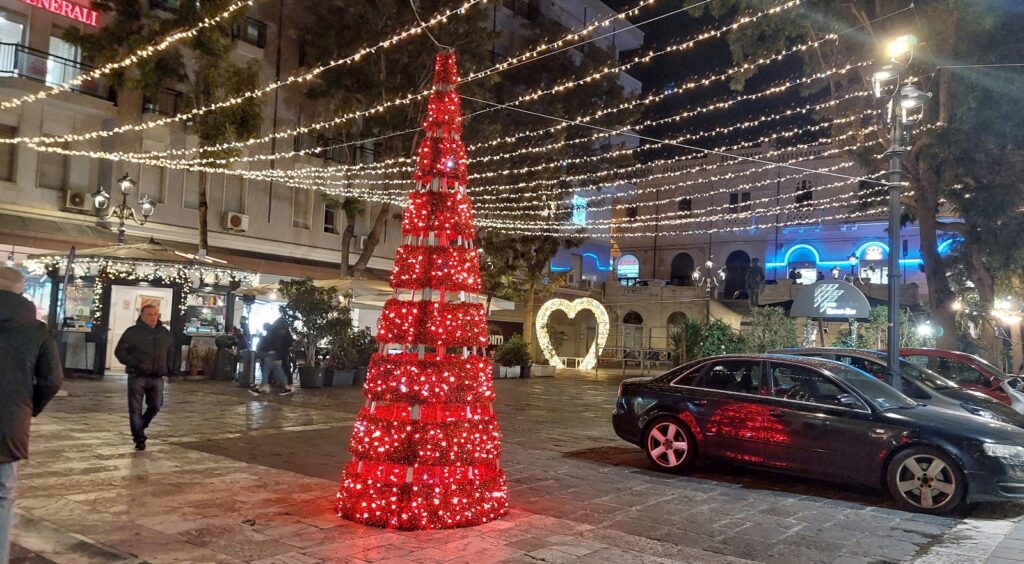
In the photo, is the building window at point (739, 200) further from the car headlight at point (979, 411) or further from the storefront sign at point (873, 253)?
the car headlight at point (979, 411)

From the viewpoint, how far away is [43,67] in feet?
64.5

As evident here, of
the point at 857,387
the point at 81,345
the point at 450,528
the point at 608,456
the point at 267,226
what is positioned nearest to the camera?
the point at 450,528

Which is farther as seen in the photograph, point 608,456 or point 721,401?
point 608,456

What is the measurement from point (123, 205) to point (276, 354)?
678 centimetres

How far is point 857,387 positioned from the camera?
809cm

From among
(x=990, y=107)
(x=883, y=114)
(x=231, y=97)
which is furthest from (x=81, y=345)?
(x=990, y=107)

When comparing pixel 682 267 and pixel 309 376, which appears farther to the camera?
pixel 682 267

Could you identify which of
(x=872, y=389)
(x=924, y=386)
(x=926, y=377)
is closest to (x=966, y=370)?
(x=926, y=377)

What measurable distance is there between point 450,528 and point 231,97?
662 inches

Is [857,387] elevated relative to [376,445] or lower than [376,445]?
elevated

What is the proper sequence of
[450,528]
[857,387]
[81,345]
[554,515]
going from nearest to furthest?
1. [450,528]
2. [554,515]
3. [857,387]
4. [81,345]

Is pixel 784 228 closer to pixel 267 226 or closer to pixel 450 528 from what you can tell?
pixel 267 226

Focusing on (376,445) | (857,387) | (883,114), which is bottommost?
(376,445)

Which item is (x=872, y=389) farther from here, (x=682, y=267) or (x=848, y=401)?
(x=682, y=267)
